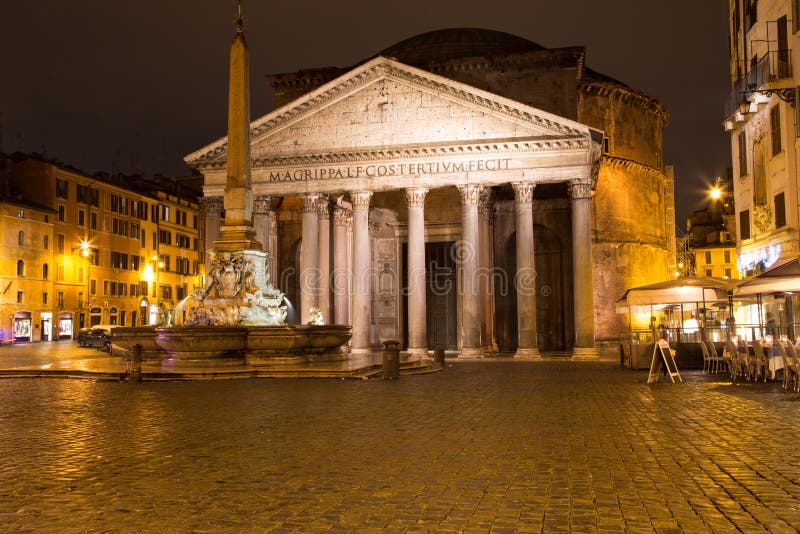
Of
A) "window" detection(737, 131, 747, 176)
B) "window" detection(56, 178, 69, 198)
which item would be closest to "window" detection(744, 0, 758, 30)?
"window" detection(737, 131, 747, 176)

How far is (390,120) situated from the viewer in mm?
31781

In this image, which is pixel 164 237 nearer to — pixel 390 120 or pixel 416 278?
pixel 390 120

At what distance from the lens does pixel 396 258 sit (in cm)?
3912

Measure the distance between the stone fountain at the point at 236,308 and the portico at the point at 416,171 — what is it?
1156 centimetres

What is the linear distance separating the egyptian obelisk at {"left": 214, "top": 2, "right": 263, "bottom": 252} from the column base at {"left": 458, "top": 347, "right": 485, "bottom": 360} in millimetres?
12519

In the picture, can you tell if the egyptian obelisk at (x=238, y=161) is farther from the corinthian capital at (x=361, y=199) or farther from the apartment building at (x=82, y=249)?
the apartment building at (x=82, y=249)

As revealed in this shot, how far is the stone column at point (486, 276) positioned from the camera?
1344 inches

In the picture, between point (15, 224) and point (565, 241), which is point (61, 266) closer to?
point (15, 224)

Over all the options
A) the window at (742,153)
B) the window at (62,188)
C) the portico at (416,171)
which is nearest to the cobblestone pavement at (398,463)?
the portico at (416,171)

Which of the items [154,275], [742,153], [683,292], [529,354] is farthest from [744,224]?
[154,275]

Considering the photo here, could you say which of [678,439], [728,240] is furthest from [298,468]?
[728,240]

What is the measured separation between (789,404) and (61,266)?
52207 mm

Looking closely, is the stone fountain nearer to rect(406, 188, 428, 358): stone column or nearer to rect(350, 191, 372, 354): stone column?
rect(406, 188, 428, 358): stone column

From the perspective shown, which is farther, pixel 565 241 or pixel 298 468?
pixel 565 241
